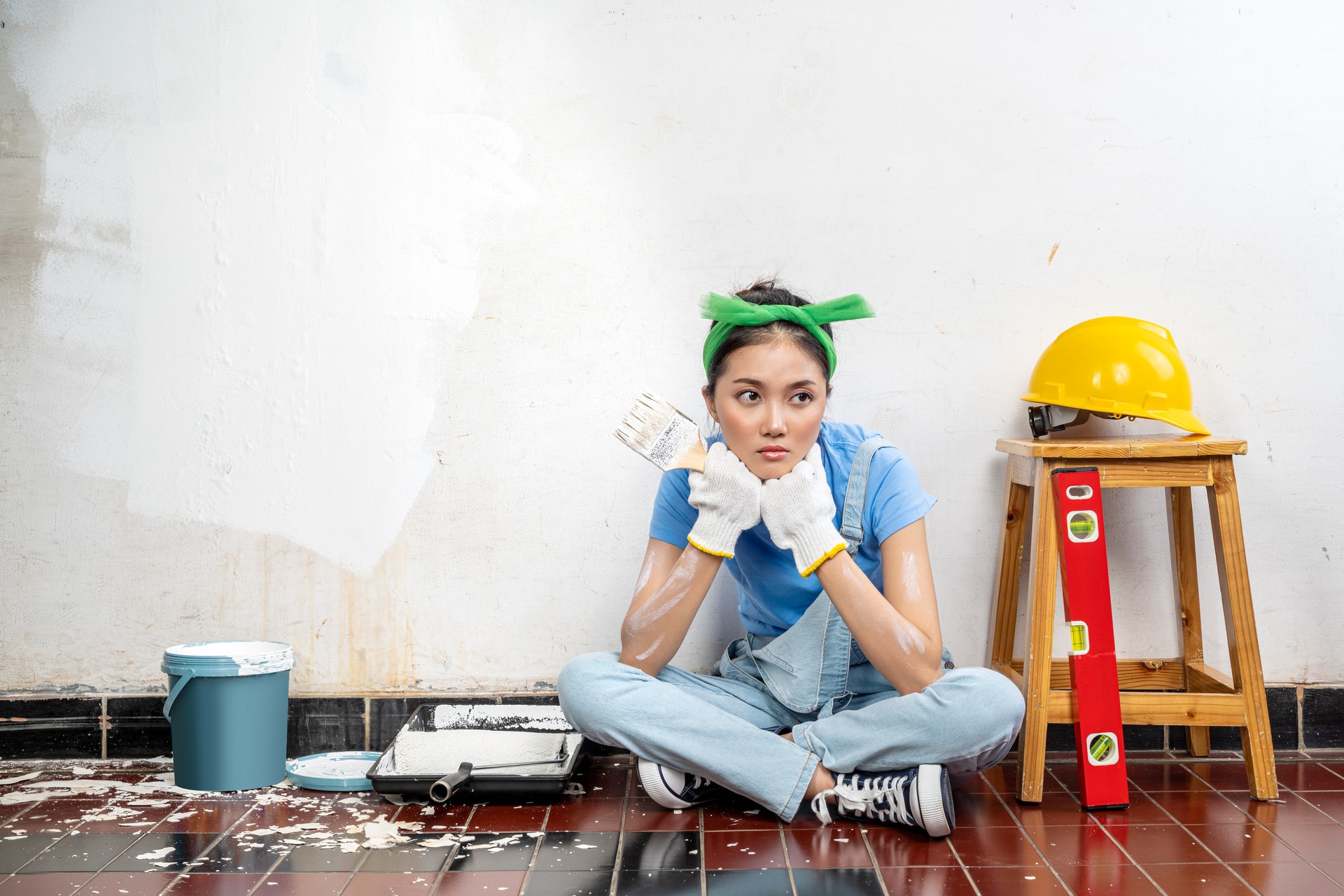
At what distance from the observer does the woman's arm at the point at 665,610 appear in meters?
1.87

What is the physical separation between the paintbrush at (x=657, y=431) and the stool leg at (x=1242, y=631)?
999mm

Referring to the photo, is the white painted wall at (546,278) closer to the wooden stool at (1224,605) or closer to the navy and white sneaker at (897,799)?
the wooden stool at (1224,605)

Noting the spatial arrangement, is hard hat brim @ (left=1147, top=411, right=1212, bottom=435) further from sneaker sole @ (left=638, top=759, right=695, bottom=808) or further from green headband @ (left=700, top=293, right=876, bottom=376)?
sneaker sole @ (left=638, top=759, right=695, bottom=808)

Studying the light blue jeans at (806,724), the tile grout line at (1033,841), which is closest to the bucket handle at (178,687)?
the light blue jeans at (806,724)

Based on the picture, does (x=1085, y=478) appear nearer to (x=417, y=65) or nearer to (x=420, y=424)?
(x=420, y=424)

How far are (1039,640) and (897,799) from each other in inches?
17.4

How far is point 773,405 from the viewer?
181cm

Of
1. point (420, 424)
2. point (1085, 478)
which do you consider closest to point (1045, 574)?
point (1085, 478)

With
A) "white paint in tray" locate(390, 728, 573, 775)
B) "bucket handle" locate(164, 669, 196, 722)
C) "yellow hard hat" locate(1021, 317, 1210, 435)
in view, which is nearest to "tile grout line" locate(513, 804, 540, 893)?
"white paint in tray" locate(390, 728, 573, 775)

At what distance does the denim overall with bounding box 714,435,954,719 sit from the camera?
192 centimetres

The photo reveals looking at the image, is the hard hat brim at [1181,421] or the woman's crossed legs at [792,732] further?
the hard hat brim at [1181,421]

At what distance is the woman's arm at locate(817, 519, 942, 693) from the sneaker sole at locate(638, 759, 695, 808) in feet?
1.41

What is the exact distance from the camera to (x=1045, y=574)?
6.38 feet

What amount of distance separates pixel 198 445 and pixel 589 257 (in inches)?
37.8
